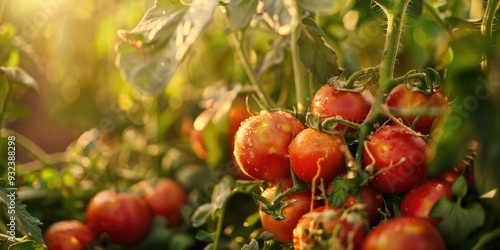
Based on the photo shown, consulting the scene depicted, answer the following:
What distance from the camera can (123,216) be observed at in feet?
2.40

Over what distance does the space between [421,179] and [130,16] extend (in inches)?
24.6

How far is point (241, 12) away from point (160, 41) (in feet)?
0.25

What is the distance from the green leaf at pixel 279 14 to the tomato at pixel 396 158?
10 cm

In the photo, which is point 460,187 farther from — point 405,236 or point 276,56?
point 276,56

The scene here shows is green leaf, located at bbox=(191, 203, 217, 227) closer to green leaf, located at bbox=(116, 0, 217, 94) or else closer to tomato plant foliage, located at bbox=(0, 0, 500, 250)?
tomato plant foliage, located at bbox=(0, 0, 500, 250)

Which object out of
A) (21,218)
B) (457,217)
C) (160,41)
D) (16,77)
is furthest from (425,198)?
(16,77)

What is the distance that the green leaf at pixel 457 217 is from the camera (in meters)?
0.43

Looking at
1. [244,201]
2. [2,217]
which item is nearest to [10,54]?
[2,217]

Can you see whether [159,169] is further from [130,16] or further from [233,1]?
[233,1]

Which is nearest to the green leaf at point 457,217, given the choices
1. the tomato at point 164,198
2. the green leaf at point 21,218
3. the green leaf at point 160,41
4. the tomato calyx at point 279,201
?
the tomato calyx at point 279,201

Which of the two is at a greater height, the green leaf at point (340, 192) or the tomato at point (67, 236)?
the green leaf at point (340, 192)

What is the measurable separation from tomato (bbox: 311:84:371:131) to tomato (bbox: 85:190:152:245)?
320 millimetres

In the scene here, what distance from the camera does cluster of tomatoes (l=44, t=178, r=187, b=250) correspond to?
663 mm

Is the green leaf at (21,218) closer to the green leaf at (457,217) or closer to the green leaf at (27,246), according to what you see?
the green leaf at (27,246)
